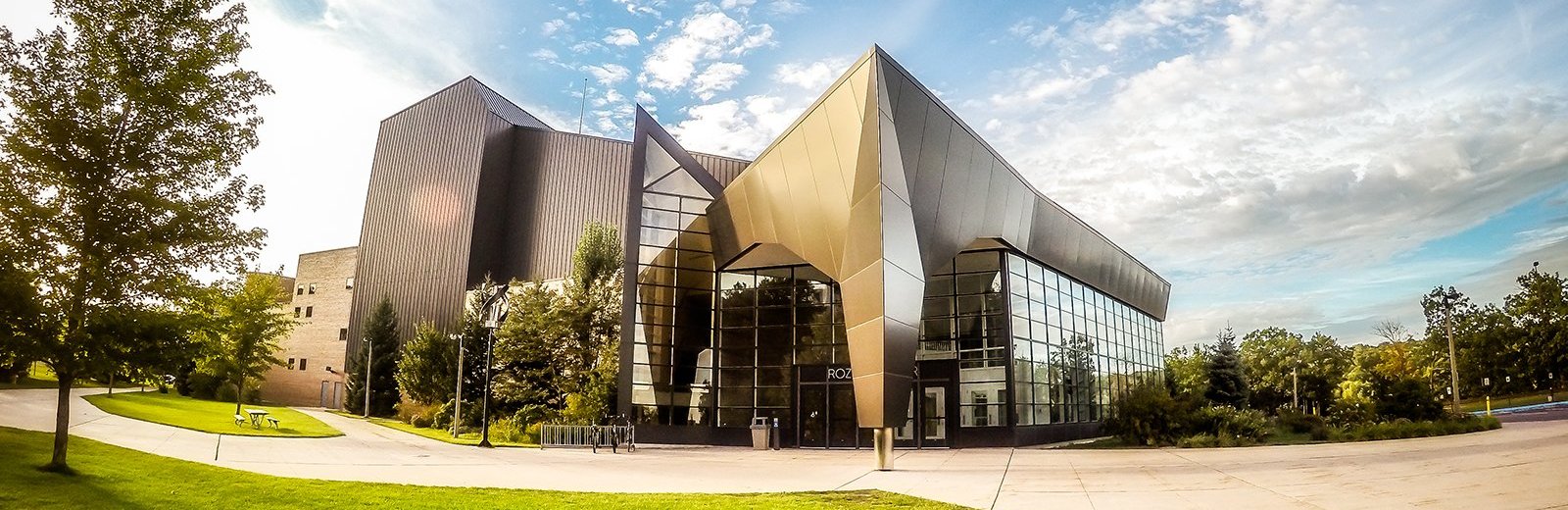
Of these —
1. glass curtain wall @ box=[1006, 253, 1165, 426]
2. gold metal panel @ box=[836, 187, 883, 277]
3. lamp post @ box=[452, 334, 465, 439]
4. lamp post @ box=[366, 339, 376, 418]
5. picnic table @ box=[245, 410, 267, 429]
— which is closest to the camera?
gold metal panel @ box=[836, 187, 883, 277]

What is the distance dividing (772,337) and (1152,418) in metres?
13.2

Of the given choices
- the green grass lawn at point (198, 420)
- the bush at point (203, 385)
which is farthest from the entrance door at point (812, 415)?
the bush at point (203, 385)

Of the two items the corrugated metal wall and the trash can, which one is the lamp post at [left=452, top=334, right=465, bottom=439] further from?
the corrugated metal wall

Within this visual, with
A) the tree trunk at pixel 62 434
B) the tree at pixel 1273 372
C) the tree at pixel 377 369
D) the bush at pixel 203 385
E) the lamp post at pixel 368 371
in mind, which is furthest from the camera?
the tree at pixel 1273 372

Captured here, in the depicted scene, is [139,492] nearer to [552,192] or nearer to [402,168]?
[552,192]

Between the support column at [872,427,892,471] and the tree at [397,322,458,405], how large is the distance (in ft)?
102

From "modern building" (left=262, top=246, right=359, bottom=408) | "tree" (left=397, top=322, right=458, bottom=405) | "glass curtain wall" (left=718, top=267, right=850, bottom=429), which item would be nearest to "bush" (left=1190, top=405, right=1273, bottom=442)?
"glass curtain wall" (left=718, top=267, right=850, bottom=429)

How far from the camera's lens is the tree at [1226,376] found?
42.3m

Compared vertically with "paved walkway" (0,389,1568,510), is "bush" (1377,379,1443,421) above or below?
above

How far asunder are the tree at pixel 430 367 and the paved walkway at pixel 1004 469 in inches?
639

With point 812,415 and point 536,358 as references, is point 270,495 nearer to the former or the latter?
point 812,415

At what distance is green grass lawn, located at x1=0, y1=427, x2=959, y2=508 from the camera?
11.3 meters

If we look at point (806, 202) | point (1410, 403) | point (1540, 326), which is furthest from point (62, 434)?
point (1540, 326)

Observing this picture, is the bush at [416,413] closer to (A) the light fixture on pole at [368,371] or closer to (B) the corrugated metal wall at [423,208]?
(A) the light fixture on pole at [368,371]
